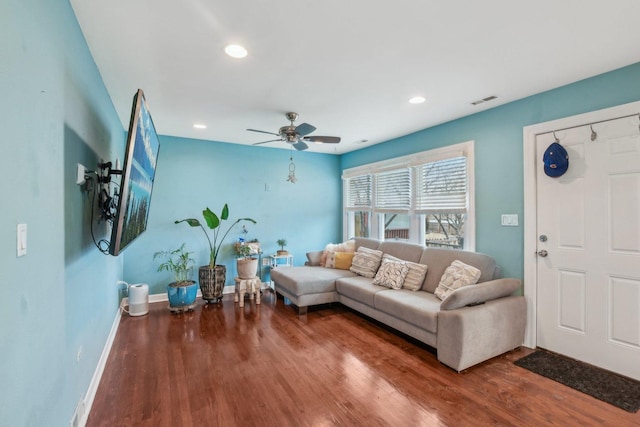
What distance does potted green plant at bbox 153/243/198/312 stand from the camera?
3.97 meters

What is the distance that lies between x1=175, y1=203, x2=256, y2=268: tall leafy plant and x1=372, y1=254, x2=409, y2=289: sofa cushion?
205 cm

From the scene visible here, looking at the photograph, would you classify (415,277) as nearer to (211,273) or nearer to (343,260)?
(343,260)

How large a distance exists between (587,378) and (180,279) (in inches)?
185

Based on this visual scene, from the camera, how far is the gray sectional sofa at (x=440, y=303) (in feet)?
8.26

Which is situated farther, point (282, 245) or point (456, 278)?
point (282, 245)

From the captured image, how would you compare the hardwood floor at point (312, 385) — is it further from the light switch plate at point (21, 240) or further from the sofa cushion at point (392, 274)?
the light switch plate at point (21, 240)

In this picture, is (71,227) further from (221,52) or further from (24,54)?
(221,52)

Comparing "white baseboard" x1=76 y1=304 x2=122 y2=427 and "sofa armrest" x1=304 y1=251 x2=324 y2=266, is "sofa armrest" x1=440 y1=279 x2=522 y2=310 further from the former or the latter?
"white baseboard" x1=76 y1=304 x2=122 y2=427

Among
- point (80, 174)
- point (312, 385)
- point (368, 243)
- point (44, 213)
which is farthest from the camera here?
point (368, 243)

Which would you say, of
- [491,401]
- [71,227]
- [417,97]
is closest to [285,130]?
[417,97]

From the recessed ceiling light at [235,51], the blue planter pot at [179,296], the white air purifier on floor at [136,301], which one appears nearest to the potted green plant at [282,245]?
the blue planter pot at [179,296]

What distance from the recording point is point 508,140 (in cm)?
314

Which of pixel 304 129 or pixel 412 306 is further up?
pixel 304 129

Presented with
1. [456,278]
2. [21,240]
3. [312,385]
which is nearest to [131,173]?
[21,240]
